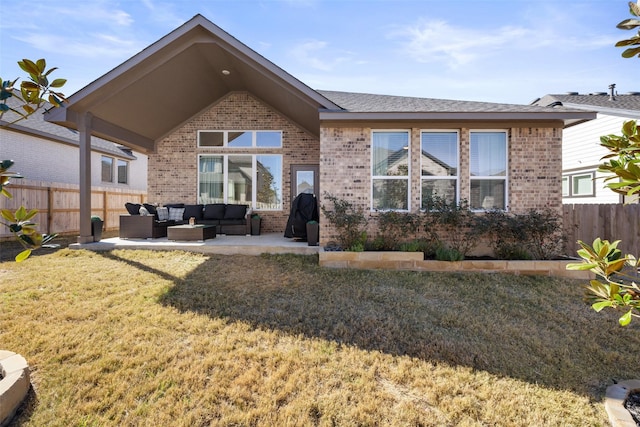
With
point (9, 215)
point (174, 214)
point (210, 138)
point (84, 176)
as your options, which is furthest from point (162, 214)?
point (9, 215)

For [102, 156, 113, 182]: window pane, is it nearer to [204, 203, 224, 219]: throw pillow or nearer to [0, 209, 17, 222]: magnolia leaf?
[204, 203, 224, 219]: throw pillow

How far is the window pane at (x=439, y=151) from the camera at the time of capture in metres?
7.08

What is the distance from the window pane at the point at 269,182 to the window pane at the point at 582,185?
1088 cm

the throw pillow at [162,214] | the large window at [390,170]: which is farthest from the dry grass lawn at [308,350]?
the throw pillow at [162,214]

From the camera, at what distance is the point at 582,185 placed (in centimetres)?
1148

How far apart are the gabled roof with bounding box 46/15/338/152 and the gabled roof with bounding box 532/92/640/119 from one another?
9.03m

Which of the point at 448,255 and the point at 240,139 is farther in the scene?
the point at 240,139

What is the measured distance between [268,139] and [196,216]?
11.2 ft

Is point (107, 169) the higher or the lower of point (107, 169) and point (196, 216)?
the higher

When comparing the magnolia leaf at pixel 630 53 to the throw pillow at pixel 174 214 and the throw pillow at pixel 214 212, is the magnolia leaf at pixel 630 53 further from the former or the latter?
the throw pillow at pixel 174 214

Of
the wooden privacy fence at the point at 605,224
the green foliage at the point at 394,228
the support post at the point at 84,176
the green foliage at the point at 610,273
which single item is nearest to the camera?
the green foliage at the point at 610,273

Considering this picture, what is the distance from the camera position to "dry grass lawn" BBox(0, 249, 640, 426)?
2467mm

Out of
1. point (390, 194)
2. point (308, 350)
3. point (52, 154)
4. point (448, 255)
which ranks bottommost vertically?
point (308, 350)

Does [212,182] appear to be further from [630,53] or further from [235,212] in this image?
[630,53]
